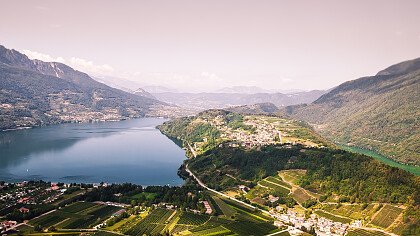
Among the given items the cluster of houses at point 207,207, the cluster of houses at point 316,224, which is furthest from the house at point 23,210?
the cluster of houses at point 316,224

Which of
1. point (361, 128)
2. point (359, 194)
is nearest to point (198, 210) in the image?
point (359, 194)

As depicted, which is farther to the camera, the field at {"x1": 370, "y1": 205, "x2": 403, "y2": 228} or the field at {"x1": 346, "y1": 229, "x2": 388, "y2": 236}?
the field at {"x1": 370, "y1": 205, "x2": 403, "y2": 228}

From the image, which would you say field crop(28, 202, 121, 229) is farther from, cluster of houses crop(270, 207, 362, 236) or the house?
cluster of houses crop(270, 207, 362, 236)

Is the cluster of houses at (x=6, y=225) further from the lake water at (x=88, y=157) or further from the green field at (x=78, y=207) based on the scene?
the lake water at (x=88, y=157)

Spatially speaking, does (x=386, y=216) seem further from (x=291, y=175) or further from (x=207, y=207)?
(x=207, y=207)

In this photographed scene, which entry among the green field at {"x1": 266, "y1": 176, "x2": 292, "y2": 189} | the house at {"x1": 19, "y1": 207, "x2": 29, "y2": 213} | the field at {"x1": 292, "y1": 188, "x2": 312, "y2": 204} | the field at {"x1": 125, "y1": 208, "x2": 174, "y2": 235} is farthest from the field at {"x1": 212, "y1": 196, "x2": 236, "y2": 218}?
the house at {"x1": 19, "y1": 207, "x2": 29, "y2": 213}

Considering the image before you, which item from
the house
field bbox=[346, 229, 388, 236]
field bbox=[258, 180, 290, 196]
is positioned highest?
the house
